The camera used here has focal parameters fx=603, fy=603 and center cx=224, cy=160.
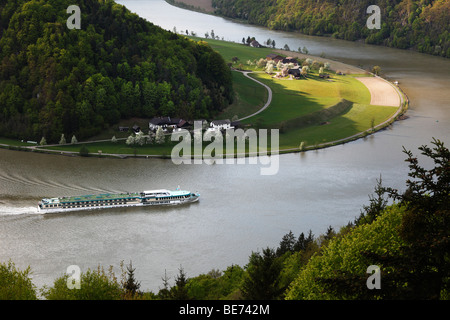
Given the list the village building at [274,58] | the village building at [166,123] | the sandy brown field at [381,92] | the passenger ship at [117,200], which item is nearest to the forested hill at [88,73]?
the village building at [166,123]

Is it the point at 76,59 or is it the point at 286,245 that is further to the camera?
the point at 76,59

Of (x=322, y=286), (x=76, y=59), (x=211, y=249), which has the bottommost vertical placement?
(x=211, y=249)

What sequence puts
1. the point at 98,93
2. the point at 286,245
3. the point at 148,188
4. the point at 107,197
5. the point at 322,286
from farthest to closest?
the point at 98,93 < the point at 148,188 < the point at 107,197 < the point at 286,245 < the point at 322,286

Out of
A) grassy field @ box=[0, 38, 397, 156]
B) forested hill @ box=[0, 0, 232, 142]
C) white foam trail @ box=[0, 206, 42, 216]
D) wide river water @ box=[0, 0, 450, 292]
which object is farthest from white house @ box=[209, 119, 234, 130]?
white foam trail @ box=[0, 206, 42, 216]

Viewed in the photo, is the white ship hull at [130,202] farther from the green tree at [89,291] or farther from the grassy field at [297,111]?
the green tree at [89,291]

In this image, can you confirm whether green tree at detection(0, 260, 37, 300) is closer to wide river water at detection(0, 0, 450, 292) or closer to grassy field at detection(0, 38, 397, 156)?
wide river water at detection(0, 0, 450, 292)
